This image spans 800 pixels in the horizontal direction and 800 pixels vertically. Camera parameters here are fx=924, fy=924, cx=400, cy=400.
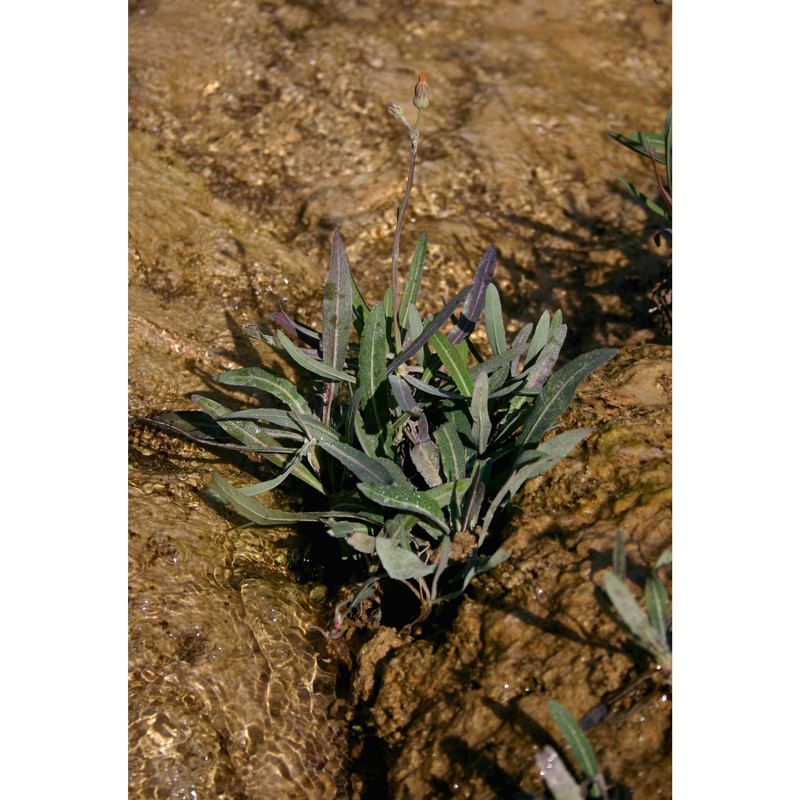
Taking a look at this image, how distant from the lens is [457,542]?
1870mm

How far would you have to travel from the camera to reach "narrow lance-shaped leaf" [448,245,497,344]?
2.14 m

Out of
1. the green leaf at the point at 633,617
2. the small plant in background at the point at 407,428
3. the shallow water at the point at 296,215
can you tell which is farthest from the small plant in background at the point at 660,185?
the green leaf at the point at 633,617

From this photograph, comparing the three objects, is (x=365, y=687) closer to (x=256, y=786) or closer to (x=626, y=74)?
(x=256, y=786)

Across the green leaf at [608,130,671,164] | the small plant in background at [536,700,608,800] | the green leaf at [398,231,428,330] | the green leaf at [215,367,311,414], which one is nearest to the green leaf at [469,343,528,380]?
the green leaf at [398,231,428,330]

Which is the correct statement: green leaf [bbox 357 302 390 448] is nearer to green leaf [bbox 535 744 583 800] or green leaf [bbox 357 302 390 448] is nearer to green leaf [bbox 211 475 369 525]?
green leaf [bbox 211 475 369 525]

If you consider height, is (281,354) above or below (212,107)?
below

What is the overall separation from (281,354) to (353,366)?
415 mm

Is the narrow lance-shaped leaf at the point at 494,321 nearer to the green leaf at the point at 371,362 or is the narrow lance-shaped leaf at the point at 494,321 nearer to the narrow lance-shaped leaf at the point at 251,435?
the green leaf at the point at 371,362

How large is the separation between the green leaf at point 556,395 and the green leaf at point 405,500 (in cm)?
23

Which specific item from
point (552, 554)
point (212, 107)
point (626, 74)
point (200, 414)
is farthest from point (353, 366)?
point (626, 74)

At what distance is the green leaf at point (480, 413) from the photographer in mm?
1897

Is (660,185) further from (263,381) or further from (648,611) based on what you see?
(648,611)

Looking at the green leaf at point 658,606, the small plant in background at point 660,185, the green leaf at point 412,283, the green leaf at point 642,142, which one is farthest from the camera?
the green leaf at point 642,142

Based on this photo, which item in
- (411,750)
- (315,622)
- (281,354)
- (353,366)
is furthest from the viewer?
(281,354)
